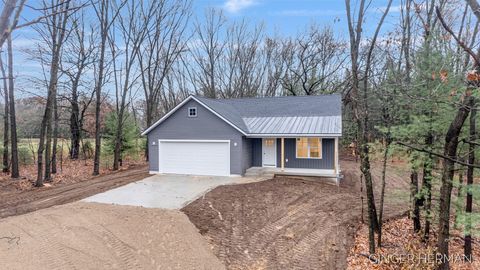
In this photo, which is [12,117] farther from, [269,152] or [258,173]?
[269,152]

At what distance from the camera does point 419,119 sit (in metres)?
6.80

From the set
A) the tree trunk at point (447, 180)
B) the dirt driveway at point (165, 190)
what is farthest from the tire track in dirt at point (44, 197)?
the tree trunk at point (447, 180)

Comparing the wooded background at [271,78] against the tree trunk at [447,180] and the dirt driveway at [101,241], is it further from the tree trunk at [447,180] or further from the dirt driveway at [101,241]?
the dirt driveway at [101,241]

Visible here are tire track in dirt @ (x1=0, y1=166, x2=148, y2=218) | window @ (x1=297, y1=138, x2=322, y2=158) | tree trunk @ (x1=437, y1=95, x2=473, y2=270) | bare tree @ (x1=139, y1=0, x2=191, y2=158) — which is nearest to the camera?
tree trunk @ (x1=437, y1=95, x2=473, y2=270)

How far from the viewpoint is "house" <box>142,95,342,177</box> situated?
46.3 feet

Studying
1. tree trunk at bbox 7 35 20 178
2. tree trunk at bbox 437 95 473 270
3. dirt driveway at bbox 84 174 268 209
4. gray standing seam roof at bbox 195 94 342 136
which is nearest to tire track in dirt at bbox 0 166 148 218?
dirt driveway at bbox 84 174 268 209

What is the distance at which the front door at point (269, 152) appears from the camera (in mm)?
15602

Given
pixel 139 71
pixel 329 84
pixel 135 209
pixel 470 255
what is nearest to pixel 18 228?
pixel 135 209

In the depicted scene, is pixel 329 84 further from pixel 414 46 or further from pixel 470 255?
pixel 470 255

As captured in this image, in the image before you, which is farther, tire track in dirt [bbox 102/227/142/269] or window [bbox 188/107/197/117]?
window [bbox 188/107/197/117]

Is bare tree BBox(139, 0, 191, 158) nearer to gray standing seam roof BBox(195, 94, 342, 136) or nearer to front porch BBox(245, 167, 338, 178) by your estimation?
gray standing seam roof BBox(195, 94, 342, 136)

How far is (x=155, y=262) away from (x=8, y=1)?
4.94 m

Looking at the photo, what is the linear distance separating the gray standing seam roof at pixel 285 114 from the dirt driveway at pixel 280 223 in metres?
3.51

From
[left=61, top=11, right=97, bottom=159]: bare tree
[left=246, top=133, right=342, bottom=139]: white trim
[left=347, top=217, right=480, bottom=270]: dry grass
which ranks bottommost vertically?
[left=347, top=217, right=480, bottom=270]: dry grass
